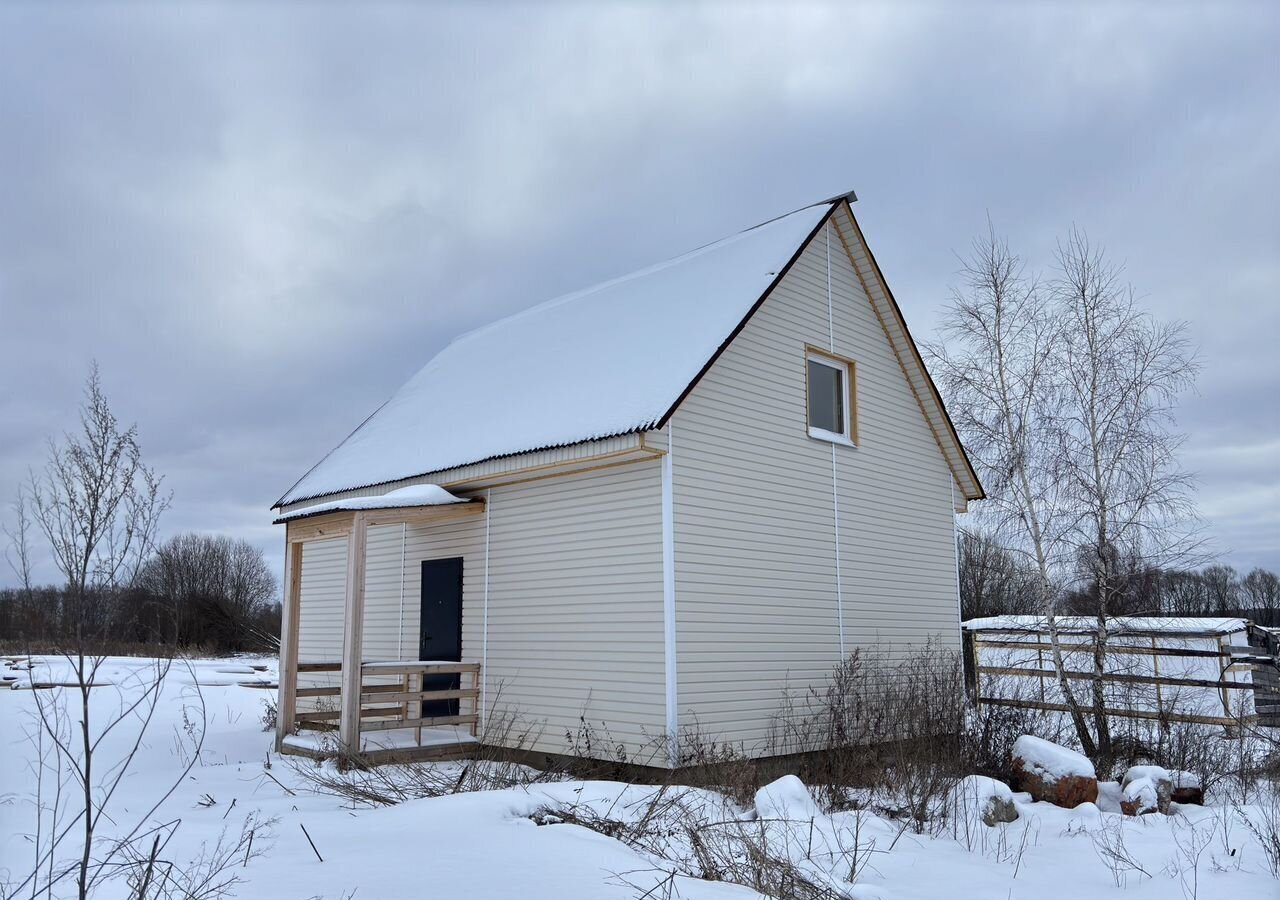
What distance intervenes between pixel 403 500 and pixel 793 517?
492 cm

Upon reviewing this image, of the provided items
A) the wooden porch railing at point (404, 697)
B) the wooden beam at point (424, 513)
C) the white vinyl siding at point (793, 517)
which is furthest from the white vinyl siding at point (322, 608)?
the white vinyl siding at point (793, 517)

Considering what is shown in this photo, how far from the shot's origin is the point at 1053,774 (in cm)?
967

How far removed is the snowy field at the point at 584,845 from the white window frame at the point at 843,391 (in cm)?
521

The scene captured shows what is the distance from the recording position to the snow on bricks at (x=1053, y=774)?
951cm

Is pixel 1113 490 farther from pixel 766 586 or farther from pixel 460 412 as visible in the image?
pixel 460 412

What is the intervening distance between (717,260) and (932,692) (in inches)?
261

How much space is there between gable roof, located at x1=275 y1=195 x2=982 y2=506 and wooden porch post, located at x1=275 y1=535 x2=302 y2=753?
139 cm

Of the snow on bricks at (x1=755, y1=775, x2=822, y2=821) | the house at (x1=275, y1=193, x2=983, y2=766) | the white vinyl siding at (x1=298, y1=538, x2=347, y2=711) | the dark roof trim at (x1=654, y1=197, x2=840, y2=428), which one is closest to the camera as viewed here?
the snow on bricks at (x1=755, y1=775, x2=822, y2=821)

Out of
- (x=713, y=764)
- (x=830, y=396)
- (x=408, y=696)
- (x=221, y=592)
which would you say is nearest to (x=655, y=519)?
(x=713, y=764)

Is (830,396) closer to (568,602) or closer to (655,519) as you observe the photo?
(655,519)

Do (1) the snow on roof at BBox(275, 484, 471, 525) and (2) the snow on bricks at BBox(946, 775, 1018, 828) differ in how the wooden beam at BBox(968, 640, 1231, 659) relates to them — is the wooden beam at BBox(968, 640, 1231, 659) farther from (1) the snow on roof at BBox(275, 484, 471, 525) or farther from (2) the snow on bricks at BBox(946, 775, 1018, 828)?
(1) the snow on roof at BBox(275, 484, 471, 525)

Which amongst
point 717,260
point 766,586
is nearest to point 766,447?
point 766,586

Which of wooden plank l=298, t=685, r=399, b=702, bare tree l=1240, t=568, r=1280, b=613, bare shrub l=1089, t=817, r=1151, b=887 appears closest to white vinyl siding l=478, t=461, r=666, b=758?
wooden plank l=298, t=685, r=399, b=702

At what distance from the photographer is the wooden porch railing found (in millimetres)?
11273
